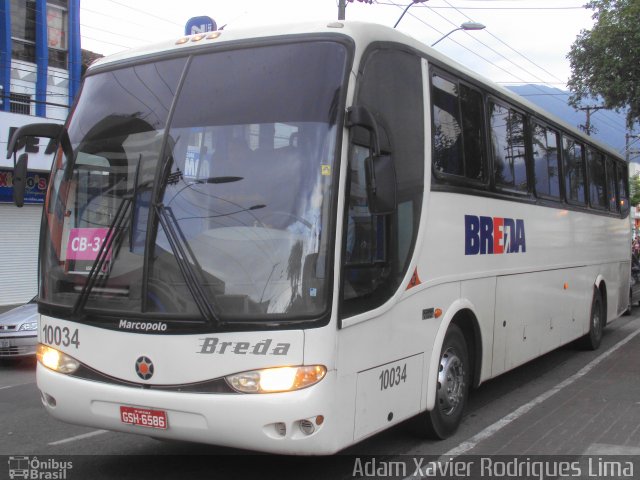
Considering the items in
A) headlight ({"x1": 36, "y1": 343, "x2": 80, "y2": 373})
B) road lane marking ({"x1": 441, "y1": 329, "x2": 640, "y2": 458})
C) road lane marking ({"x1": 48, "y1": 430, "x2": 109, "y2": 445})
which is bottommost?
road lane marking ({"x1": 48, "y1": 430, "x2": 109, "y2": 445})

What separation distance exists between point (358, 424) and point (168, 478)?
161 centimetres

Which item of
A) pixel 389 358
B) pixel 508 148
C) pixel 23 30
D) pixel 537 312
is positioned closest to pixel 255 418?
pixel 389 358

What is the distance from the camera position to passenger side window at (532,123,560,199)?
8156 millimetres

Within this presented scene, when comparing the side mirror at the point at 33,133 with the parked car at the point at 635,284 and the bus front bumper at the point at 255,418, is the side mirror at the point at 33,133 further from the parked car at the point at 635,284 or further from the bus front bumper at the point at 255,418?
the parked car at the point at 635,284

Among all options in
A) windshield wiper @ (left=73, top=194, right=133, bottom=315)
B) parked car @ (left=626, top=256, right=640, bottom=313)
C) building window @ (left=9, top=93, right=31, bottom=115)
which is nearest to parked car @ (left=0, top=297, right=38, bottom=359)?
windshield wiper @ (left=73, top=194, right=133, bottom=315)

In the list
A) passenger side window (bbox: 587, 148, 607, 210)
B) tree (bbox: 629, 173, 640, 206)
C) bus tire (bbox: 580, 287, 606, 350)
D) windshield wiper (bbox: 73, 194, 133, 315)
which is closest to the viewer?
windshield wiper (bbox: 73, 194, 133, 315)

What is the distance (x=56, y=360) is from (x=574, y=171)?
782cm

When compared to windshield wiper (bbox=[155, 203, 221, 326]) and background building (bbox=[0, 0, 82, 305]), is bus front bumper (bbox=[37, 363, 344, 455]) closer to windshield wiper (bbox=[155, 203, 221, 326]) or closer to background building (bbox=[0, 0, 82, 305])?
windshield wiper (bbox=[155, 203, 221, 326])

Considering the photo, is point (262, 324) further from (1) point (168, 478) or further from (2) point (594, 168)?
(2) point (594, 168)

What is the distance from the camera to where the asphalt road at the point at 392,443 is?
16.8 ft

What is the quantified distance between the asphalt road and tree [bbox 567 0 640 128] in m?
13.8

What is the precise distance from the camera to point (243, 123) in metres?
4.38

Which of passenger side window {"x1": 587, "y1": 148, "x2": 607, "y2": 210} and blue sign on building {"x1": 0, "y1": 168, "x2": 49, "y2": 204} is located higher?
blue sign on building {"x1": 0, "y1": 168, "x2": 49, "y2": 204}

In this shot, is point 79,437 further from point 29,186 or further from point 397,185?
point 29,186
